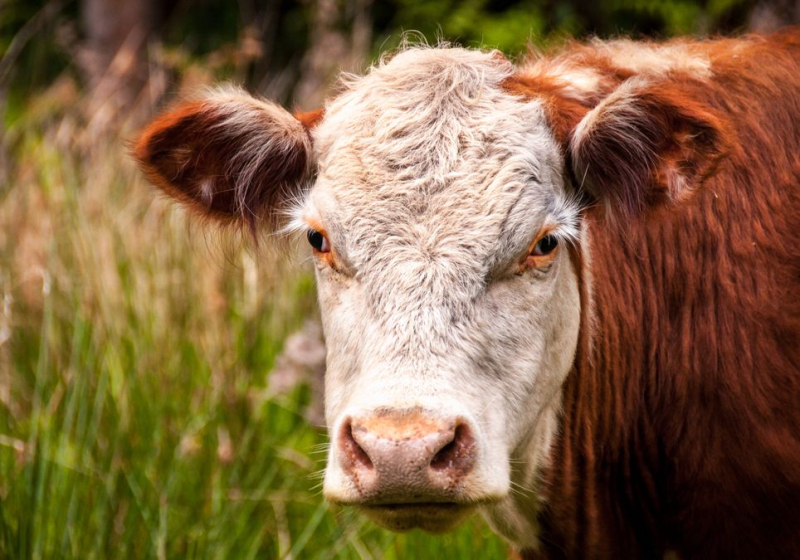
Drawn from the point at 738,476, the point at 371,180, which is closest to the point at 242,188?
the point at 371,180

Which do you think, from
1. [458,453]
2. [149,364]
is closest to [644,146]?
[458,453]

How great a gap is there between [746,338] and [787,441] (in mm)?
349

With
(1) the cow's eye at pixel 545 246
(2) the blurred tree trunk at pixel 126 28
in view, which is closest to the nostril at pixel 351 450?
(1) the cow's eye at pixel 545 246

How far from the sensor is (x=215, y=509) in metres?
4.43

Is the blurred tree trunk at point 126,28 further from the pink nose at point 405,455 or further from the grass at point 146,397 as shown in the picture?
the pink nose at point 405,455

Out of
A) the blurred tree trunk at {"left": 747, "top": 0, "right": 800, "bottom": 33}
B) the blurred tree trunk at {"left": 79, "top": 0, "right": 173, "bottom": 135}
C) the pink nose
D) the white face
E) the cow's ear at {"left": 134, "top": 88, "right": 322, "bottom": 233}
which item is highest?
the blurred tree trunk at {"left": 79, "top": 0, "right": 173, "bottom": 135}

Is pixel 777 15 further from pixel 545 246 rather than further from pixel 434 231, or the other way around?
pixel 434 231

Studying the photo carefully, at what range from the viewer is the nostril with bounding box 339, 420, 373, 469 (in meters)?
2.72

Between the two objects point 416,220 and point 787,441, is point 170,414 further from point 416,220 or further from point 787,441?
point 787,441

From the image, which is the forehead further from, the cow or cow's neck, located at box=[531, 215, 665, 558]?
cow's neck, located at box=[531, 215, 665, 558]

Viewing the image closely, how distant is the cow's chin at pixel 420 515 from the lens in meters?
2.79

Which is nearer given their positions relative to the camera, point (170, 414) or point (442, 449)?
point (442, 449)

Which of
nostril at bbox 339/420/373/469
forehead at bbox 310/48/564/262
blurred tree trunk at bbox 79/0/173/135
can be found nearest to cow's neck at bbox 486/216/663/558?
forehead at bbox 310/48/564/262

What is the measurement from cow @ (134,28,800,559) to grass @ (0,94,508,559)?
571 millimetres
